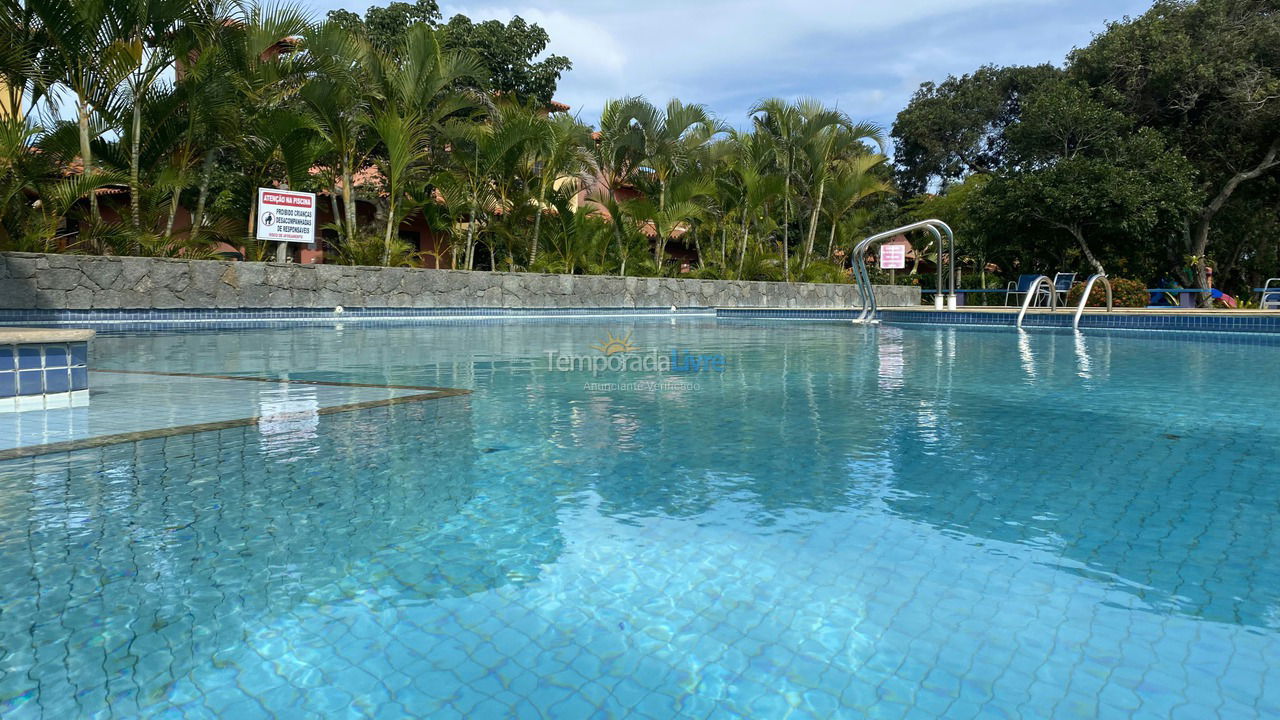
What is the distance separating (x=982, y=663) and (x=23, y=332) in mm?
4913

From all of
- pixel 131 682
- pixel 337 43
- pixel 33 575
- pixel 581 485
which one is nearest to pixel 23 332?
pixel 33 575

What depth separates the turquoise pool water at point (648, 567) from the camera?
1792 millimetres

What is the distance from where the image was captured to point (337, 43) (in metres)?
15.3

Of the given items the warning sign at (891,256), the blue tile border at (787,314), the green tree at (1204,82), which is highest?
the green tree at (1204,82)

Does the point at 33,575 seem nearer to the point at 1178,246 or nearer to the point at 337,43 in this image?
the point at 337,43

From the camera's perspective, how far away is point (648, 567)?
2484 millimetres

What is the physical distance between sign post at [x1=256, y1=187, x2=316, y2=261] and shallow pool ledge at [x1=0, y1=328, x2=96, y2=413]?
10284mm

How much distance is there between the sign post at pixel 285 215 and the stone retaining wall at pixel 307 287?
1.72ft

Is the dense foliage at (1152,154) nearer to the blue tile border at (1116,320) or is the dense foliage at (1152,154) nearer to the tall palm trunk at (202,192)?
the blue tile border at (1116,320)

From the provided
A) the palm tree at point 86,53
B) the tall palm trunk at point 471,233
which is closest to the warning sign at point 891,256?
the tall palm trunk at point 471,233

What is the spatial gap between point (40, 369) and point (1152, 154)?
956 inches

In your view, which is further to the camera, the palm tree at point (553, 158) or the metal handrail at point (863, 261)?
the palm tree at point (553, 158)

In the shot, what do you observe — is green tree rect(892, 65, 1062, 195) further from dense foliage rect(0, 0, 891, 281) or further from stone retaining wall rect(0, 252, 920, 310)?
stone retaining wall rect(0, 252, 920, 310)

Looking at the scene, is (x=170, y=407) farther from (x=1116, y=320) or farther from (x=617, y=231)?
(x=617, y=231)
